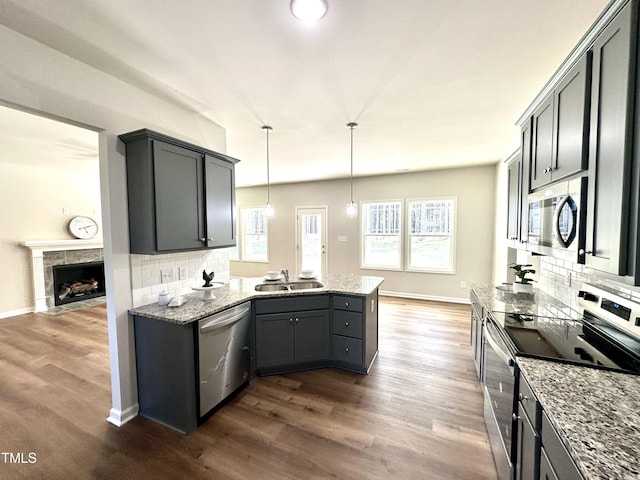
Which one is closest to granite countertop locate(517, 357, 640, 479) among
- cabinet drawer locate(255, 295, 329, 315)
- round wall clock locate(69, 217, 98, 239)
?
cabinet drawer locate(255, 295, 329, 315)

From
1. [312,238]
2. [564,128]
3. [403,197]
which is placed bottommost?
[312,238]

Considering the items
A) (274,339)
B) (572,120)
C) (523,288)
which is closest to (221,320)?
(274,339)

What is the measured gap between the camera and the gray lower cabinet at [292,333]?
8.74 feet

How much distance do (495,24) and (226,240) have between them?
2.73 metres

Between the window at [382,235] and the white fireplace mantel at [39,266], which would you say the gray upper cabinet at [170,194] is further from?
the white fireplace mantel at [39,266]

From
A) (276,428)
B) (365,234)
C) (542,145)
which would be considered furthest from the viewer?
(365,234)

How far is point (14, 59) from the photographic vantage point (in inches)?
60.9

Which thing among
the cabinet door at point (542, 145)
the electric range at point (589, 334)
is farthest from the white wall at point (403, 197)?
the electric range at point (589, 334)

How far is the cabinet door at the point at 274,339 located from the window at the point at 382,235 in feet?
11.9

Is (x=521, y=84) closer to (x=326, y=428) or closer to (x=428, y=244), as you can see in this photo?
(x=326, y=428)

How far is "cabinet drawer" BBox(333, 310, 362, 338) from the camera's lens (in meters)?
2.72

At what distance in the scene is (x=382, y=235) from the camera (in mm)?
5887

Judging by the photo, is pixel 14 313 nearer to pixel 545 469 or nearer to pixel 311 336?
pixel 311 336

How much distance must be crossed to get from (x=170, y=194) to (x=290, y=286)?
1.61 m
